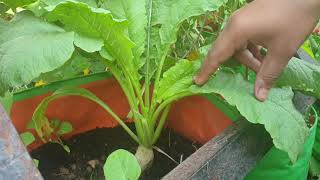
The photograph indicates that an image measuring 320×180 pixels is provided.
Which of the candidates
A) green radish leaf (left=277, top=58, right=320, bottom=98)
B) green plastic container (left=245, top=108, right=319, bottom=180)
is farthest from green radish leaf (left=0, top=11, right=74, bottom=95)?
green plastic container (left=245, top=108, right=319, bottom=180)

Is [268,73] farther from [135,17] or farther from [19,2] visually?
[19,2]

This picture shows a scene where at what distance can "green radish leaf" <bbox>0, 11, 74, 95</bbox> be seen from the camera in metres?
0.79

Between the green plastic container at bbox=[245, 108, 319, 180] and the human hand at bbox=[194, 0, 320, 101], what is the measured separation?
30cm

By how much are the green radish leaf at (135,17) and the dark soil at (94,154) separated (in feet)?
0.83

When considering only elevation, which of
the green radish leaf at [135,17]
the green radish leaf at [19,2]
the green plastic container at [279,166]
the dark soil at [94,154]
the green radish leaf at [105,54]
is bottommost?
the green plastic container at [279,166]

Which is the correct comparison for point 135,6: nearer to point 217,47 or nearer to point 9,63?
point 217,47

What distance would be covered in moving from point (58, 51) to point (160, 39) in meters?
0.29

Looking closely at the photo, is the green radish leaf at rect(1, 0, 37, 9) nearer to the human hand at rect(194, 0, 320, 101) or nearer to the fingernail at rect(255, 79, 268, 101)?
the human hand at rect(194, 0, 320, 101)

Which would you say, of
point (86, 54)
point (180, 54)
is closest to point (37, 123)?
point (86, 54)

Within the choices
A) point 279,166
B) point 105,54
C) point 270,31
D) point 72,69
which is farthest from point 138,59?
point 279,166

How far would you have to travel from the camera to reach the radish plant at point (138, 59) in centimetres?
81

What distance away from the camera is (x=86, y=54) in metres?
0.99

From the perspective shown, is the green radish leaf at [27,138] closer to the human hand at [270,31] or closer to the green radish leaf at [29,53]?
the green radish leaf at [29,53]

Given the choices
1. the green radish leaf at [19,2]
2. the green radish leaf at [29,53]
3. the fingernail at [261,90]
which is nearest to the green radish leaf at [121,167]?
the green radish leaf at [29,53]
